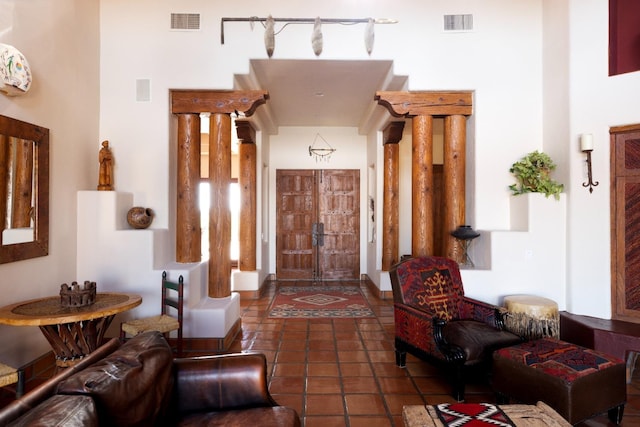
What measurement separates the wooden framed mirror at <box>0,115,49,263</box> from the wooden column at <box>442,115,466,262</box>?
13.0 feet

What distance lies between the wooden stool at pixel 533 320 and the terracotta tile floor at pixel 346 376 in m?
0.58

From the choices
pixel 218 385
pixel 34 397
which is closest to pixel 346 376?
pixel 218 385

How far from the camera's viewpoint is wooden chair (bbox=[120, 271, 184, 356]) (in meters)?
3.16

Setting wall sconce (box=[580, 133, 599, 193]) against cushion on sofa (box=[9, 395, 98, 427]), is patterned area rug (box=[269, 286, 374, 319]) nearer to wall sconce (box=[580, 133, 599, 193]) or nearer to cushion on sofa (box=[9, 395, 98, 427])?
wall sconce (box=[580, 133, 599, 193])

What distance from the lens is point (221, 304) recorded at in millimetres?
4035

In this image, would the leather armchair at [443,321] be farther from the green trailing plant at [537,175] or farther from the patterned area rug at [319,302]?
the patterned area rug at [319,302]

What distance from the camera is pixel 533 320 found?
11.1 ft

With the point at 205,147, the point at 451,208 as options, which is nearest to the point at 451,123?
the point at 451,208

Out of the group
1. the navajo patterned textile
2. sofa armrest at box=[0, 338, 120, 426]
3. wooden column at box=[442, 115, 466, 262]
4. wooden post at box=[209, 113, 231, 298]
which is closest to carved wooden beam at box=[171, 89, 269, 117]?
wooden post at box=[209, 113, 231, 298]

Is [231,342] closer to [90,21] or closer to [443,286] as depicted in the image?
[443,286]

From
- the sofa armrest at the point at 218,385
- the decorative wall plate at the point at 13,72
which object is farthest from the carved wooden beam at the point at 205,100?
the sofa armrest at the point at 218,385

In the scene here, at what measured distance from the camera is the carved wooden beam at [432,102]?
4383 mm

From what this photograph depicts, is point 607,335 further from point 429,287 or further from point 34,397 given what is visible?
point 34,397

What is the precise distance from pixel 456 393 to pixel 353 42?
11.6ft
